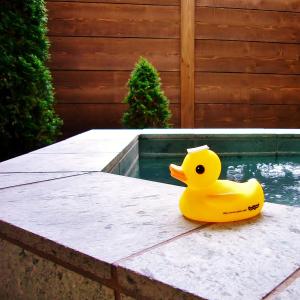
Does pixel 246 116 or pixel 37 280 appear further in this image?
pixel 246 116

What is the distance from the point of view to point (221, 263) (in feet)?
2.49

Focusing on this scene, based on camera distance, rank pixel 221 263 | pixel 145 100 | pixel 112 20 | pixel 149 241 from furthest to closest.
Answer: pixel 112 20 → pixel 145 100 → pixel 149 241 → pixel 221 263

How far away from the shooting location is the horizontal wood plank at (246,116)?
20.1 ft

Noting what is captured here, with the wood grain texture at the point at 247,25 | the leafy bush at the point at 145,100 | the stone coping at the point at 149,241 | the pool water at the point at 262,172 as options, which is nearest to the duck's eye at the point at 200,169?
the stone coping at the point at 149,241

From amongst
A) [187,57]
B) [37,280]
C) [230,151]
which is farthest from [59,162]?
[187,57]

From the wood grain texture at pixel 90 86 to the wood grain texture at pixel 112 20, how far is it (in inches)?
24.7

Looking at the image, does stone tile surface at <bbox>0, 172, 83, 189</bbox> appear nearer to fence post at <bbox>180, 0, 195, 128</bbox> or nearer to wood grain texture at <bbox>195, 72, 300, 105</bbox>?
fence post at <bbox>180, 0, 195, 128</bbox>

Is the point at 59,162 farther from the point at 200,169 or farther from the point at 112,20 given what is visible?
the point at 112,20

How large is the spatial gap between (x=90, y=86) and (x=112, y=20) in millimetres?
1127

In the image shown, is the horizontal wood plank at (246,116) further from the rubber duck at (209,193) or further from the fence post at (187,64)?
the rubber duck at (209,193)

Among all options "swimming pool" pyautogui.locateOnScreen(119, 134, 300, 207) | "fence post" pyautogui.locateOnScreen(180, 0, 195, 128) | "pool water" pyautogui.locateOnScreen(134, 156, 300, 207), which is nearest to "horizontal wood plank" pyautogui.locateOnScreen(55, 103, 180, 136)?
"fence post" pyautogui.locateOnScreen(180, 0, 195, 128)

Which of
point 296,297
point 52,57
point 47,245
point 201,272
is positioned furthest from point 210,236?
point 52,57

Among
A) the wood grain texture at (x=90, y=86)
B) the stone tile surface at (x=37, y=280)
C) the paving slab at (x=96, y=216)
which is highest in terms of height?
the wood grain texture at (x=90, y=86)

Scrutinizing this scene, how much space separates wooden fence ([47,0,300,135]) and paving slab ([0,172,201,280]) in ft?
14.5
